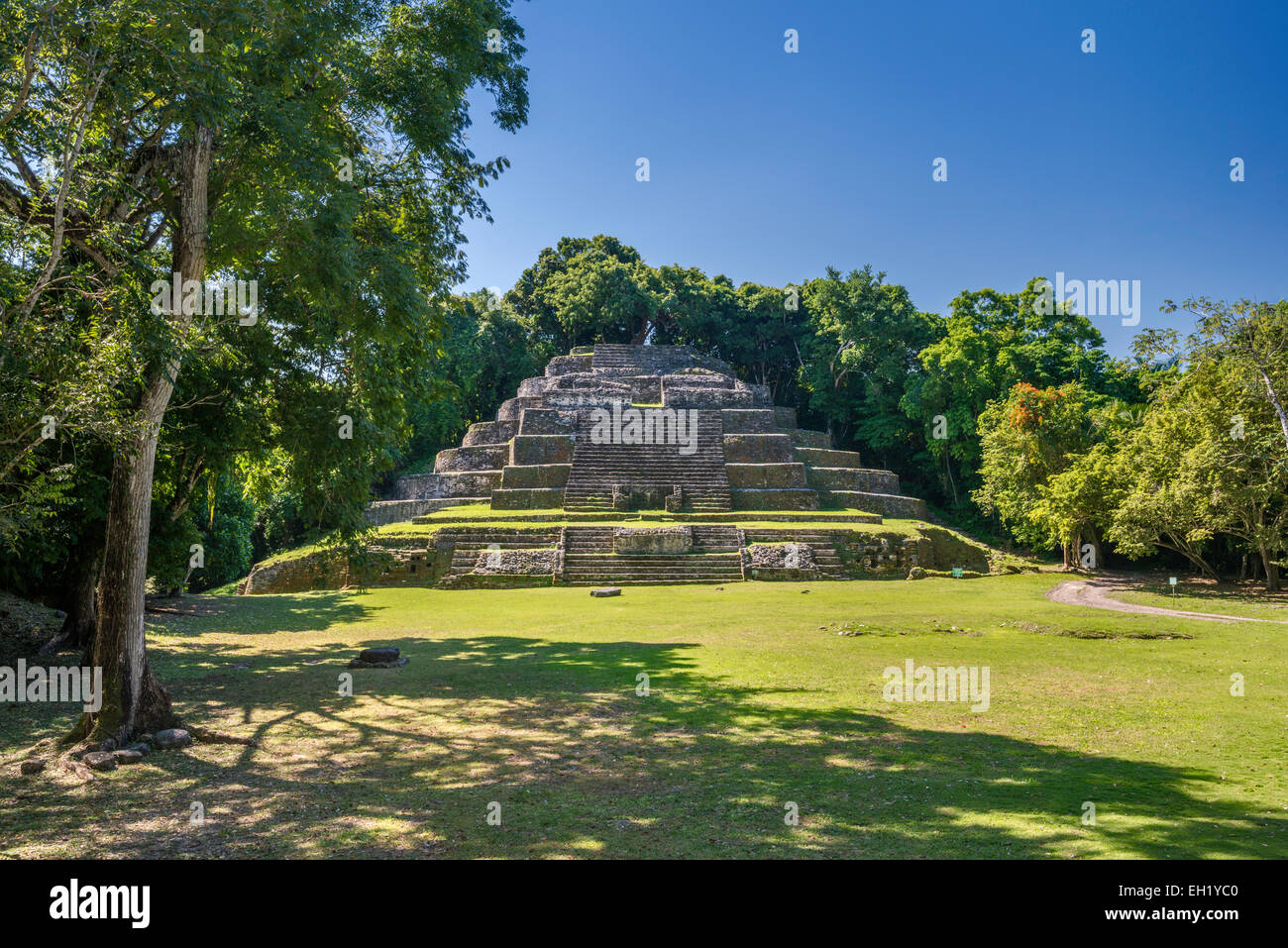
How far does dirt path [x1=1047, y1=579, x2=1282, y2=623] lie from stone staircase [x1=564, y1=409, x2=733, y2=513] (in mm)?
9988

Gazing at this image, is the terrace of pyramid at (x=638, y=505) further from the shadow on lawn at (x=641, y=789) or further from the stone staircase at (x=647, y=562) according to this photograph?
the shadow on lawn at (x=641, y=789)

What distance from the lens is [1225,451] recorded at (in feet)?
53.2

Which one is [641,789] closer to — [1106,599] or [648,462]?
[1106,599]

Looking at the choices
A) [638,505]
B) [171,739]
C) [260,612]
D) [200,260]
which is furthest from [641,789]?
[638,505]

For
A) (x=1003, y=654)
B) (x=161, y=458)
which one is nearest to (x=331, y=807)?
(x=161, y=458)

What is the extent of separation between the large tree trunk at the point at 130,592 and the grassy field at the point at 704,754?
0.54 metres

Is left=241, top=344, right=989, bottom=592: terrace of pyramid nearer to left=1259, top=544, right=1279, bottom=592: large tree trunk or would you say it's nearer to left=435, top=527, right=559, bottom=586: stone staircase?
left=435, top=527, right=559, bottom=586: stone staircase

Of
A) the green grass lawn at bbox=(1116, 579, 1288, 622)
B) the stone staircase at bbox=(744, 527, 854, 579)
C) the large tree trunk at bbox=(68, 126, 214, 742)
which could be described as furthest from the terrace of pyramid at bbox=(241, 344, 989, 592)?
the green grass lawn at bbox=(1116, 579, 1288, 622)

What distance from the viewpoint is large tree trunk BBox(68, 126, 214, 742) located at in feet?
19.4

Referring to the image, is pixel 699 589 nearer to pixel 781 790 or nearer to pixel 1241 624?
pixel 1241 624

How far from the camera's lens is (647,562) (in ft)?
63.6

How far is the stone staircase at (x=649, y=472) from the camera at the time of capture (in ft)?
79.9

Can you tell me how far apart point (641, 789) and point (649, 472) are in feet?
72.2

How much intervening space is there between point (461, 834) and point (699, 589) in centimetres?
1336
